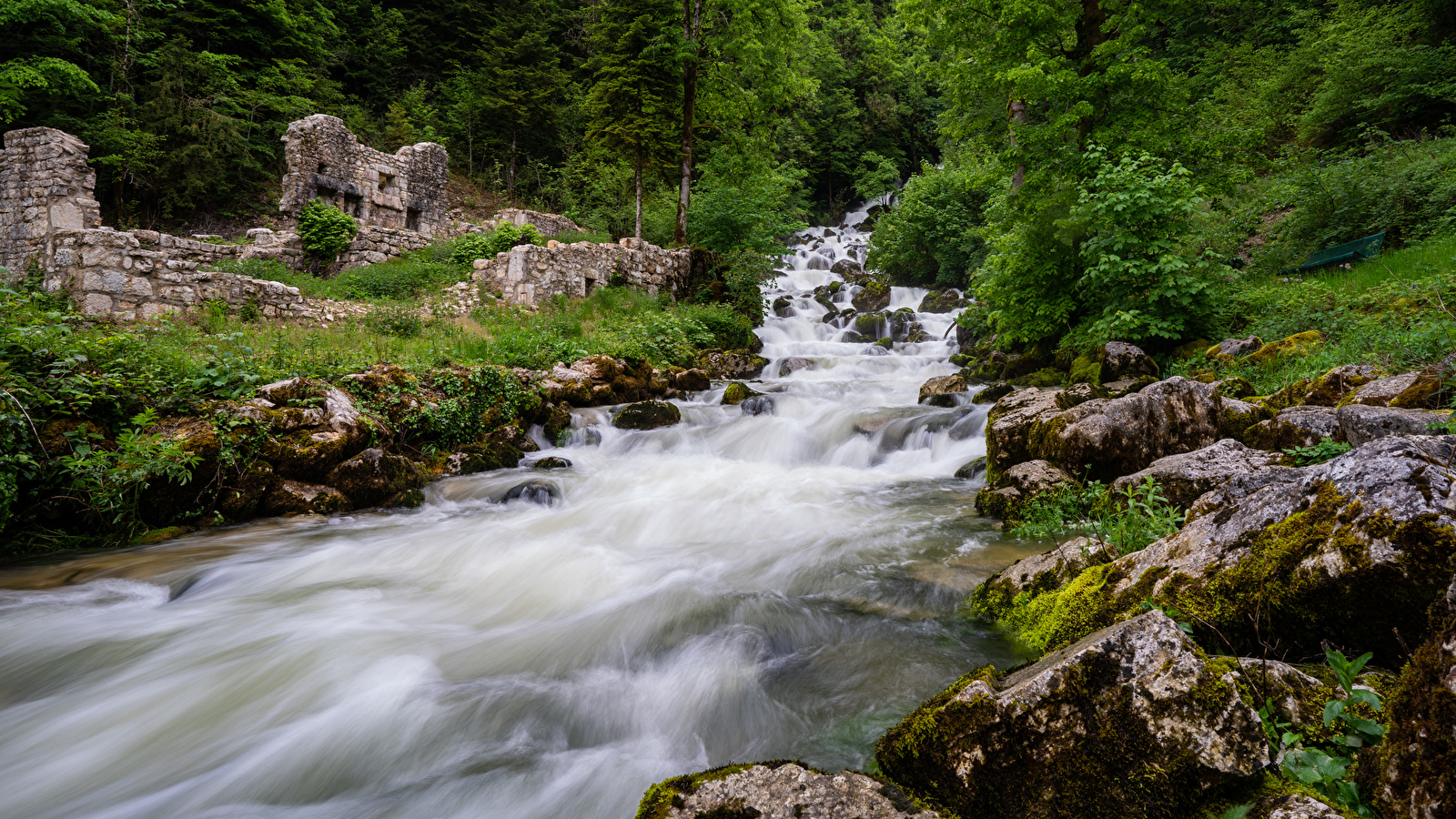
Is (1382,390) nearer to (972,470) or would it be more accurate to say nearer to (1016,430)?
(1016,430)

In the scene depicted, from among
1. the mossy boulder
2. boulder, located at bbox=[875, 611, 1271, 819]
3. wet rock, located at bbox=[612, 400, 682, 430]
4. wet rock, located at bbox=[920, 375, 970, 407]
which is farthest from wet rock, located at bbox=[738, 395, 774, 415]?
boulder, located at bbox=[875, 611, 1271, 819]

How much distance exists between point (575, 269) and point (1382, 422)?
15.7 m

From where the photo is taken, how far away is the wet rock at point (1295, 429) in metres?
4.03

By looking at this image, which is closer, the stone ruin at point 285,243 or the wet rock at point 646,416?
the wet rock at point 646,416

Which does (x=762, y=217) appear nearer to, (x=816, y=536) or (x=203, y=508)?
(x=816, y=536)

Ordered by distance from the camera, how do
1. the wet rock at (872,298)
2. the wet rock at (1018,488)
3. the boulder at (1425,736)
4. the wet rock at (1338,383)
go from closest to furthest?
the boulder at (1425,736)
the wet rock at (1338,383)
the wet rock at (1018,488)
the wet rock at (872,298)

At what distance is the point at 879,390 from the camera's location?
13336 mm

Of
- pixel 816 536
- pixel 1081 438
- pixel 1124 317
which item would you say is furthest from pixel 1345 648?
pixel 1124 317

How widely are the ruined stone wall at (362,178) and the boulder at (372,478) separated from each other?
15873mm

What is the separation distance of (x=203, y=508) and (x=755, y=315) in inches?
602

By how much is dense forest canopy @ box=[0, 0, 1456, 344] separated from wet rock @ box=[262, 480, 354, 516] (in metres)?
10.00

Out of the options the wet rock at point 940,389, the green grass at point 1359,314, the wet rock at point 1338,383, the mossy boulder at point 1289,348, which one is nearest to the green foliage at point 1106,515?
the wet rock at point 1338,383

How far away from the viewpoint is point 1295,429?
13.8ft

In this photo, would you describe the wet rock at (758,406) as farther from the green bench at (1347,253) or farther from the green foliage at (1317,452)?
the green bench at (1347,253)
